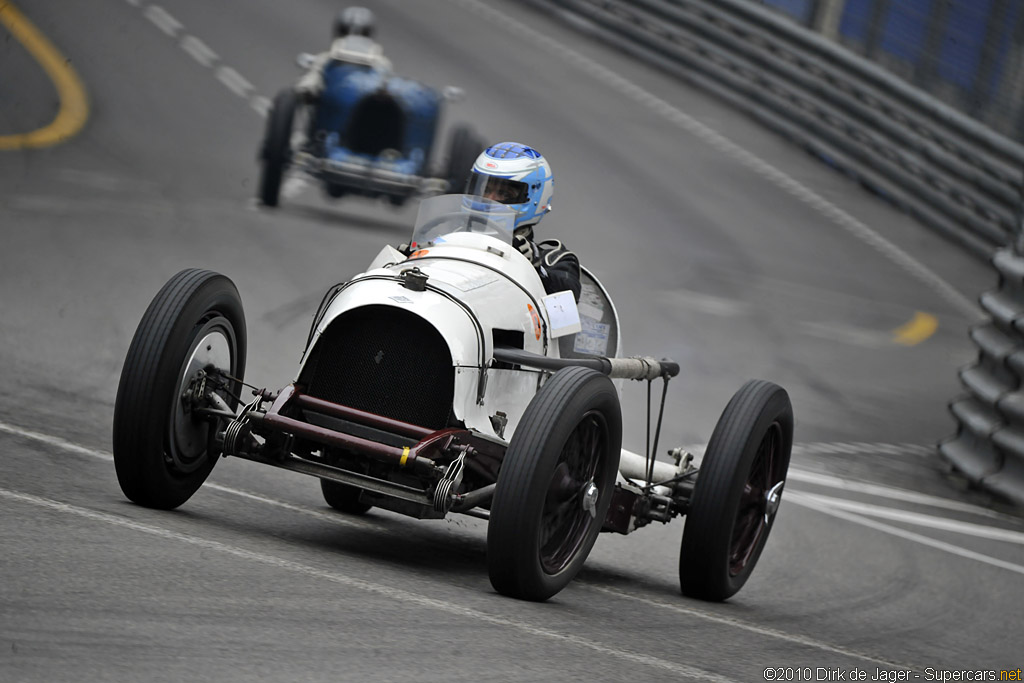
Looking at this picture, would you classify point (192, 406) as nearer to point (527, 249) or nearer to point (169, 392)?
point (169, 392)

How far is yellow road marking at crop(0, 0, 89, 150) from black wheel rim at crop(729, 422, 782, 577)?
9.17 m

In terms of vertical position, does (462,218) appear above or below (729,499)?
above

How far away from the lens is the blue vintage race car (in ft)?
45.2

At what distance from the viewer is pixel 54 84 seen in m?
15.9

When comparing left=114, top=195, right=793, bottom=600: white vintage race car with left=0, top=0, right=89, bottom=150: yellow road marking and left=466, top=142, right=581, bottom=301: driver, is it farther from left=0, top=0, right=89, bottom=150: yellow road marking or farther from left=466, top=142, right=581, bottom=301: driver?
left=0, top=0, right=89, bottom=150: yellow road marking

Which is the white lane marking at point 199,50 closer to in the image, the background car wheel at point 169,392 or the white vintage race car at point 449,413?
the white vintage race car at point 449,413

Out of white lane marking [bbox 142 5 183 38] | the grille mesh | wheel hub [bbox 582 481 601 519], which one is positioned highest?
white lane marking [bbox 142 5 183 38]

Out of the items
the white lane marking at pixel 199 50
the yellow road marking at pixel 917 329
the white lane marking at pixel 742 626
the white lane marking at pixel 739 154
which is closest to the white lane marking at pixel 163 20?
the white lane marking at pixel 199 50

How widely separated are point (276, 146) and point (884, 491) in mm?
6391

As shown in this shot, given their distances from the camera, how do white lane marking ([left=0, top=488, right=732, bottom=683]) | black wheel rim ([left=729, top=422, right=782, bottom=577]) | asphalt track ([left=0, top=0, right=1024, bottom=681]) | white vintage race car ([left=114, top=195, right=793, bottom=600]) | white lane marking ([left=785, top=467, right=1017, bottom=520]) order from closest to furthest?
1. asphalt track ([left=0, top=0, right=1024, bottom=681])
2. white lane marking ([left=0, top=488, right=732, bottom=683])
3. white vintage race car ([left=114, top=195, right=793, bottom=600])
4. black wheel rim ([left=729, top=422, right=782, bottom=577])
5. white lane marking ([left=785, top=467, right=1017, bottom=520])

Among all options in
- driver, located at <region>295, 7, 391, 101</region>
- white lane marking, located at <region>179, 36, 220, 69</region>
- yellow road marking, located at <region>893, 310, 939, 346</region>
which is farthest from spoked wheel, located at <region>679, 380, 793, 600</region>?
white lane marking, located at <region>179, 36, 220, 69</region>

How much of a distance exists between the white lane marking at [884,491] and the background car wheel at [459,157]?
4686 millimetres

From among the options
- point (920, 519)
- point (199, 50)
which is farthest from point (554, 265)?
point (199, 50)

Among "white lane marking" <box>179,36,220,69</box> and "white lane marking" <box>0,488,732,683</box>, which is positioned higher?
"white lane marking" <box>179,36,220,69</box>
